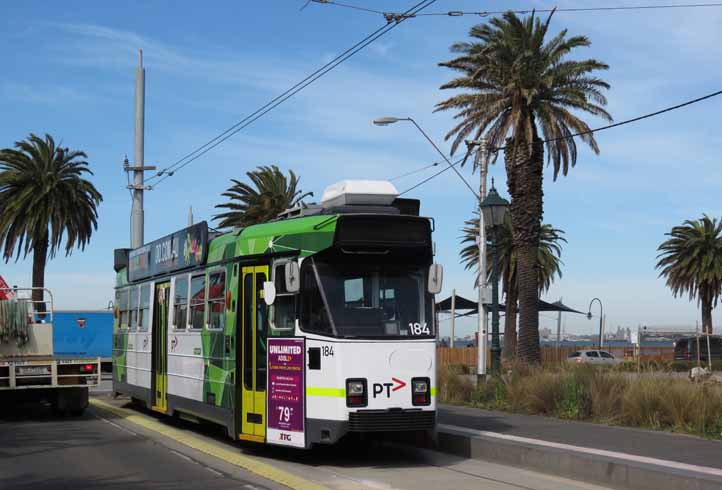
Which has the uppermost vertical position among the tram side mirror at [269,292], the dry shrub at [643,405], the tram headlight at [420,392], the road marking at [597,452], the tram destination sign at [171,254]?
the tram destination sign at [171,254]

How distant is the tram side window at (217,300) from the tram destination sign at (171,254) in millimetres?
664

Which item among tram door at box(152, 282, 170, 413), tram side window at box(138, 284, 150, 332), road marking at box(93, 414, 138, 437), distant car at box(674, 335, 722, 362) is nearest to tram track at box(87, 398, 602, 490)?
road marking at box(93, 414, 138, 437)

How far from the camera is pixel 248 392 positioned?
12.9 meters

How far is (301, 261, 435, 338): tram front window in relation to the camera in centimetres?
1185

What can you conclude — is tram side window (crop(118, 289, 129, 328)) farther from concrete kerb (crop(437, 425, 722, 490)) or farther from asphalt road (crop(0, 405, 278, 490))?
concrete kerb (crop(437, 425, 722, 490))

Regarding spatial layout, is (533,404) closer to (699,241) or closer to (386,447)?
(386,447)

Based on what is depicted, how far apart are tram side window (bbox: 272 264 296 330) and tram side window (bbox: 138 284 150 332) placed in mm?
6667

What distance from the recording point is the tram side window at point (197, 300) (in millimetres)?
15062

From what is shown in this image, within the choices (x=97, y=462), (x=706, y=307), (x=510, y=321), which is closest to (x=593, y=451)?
(x=97, y=462)

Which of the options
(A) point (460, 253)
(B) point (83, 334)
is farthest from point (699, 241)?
(B) point (83, 334)

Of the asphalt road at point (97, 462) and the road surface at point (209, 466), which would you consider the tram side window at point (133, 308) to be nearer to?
the asphalt road at point (97, 462)

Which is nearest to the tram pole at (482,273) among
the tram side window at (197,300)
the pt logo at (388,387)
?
the tram side window at (197,300)

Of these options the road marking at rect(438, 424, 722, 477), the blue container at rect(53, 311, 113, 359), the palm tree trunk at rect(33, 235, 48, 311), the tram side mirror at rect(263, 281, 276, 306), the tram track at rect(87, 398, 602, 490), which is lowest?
the tram track at rect(87, 398, 602, 490)

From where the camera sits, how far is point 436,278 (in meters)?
12.1
